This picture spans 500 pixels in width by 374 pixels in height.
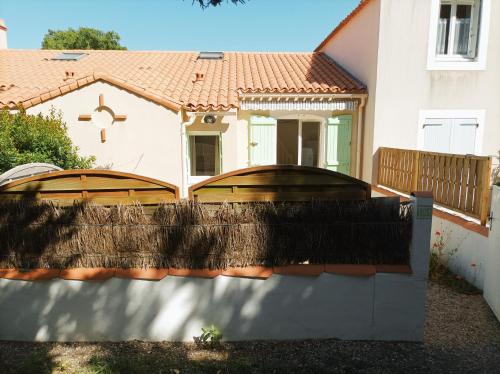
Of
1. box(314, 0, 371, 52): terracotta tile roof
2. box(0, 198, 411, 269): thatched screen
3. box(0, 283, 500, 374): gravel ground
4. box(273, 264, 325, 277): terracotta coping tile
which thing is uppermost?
box(314, 0, 371, 52): terracotta tile roof

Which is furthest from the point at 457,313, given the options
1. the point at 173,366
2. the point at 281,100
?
the point at 281,100

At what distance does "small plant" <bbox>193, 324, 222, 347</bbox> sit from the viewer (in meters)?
4.59

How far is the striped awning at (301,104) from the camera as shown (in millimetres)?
11750

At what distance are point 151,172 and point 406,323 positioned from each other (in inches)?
345

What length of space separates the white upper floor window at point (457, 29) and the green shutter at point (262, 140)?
5904 mm

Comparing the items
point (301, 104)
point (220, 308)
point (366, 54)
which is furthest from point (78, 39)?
point (220, 308)

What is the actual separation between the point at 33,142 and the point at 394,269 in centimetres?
934

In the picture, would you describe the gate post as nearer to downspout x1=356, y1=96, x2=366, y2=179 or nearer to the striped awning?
the striped awning

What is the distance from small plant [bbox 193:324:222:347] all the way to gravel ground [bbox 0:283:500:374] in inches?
4.0

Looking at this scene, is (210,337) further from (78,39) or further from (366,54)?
(78,39)

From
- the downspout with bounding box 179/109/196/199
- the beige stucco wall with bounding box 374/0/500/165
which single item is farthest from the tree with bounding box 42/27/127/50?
the beige stucco wall with bounding box 374/0/500/165

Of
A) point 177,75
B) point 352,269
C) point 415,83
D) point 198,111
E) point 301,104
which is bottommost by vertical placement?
point 352,269

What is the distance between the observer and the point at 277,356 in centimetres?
433

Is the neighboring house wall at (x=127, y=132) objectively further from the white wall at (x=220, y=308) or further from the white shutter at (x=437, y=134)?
the white shutter at (x=437, y=134)
